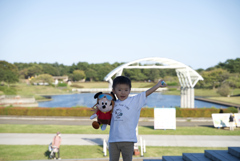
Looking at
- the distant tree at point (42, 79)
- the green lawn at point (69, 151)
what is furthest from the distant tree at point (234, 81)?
the distant tree at point (42, 79)

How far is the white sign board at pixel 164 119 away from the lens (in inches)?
703

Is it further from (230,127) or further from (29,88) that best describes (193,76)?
(29,88)

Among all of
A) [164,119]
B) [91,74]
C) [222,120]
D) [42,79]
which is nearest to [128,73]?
[91,74]

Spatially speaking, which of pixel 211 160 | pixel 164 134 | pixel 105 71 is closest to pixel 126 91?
pixel 211 160

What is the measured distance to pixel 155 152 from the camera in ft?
37.2

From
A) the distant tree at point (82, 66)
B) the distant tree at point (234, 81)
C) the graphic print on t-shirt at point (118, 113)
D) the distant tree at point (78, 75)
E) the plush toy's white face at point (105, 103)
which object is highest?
the distant tree at point (82, 66)

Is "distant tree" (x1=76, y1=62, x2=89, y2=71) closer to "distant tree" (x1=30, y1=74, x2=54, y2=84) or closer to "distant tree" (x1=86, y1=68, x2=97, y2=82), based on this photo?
"distant tree" (x1=86, y1=68, x2=97, y2=82)

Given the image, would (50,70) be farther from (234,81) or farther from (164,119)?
(164,119)

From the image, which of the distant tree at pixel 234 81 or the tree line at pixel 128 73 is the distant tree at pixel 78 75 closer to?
the tree line at pixel 128 73

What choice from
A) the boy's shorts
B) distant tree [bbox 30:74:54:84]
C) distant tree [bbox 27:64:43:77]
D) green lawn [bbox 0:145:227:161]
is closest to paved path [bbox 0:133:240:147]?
green lawn [bbox 0:145:227:161]

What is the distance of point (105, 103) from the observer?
3.56m

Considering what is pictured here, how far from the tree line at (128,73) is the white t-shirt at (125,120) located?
5575 centimetres

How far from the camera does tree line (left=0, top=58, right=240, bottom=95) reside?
6381 centimetres

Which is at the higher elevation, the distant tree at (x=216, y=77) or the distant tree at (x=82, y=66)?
the distant tree at (x=82, y=66)
